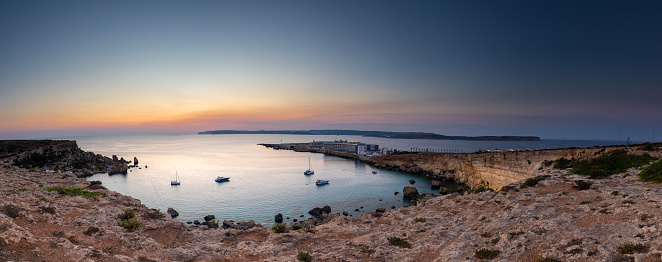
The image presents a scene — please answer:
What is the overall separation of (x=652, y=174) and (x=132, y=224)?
1196 inches

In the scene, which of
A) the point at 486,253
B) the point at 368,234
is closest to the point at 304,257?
the point at 368,234

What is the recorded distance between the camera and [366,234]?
1278 cm

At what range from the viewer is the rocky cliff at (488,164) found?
31.1 meters

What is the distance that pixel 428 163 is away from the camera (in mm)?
65812

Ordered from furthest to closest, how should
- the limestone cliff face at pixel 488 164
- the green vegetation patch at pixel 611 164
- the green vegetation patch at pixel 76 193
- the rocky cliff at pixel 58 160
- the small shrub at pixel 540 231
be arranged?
the rocky cliff at pixel 58 160 → the limestone cliff face at pixel 488 164 → the green vegetation patch at pixel 611 164 → the green vegetation patch at pixel 76 193 → the small shrub at pixel 540 231

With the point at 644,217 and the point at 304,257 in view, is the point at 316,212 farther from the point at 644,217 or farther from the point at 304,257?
the point at 644,217

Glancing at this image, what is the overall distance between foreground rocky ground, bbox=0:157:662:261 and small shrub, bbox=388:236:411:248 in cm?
10

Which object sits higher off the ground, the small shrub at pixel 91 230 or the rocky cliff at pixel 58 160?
the small shrub at pixel 91 230

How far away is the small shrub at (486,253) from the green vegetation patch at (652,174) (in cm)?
1526

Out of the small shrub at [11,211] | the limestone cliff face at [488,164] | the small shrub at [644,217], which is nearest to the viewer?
the small shrub at [11,211]

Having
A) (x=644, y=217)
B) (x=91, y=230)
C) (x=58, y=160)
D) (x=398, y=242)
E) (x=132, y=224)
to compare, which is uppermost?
(x=644, y=217)

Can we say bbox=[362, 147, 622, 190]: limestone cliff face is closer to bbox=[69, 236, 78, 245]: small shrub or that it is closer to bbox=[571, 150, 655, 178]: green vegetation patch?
bbox=[571, 150, 655, 178]: green vegetation patch

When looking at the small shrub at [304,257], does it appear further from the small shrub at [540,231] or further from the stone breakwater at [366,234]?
the small shrub at [540,231]

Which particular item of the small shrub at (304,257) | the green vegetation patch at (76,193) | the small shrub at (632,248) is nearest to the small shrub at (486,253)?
the small shrub at (632,248)
